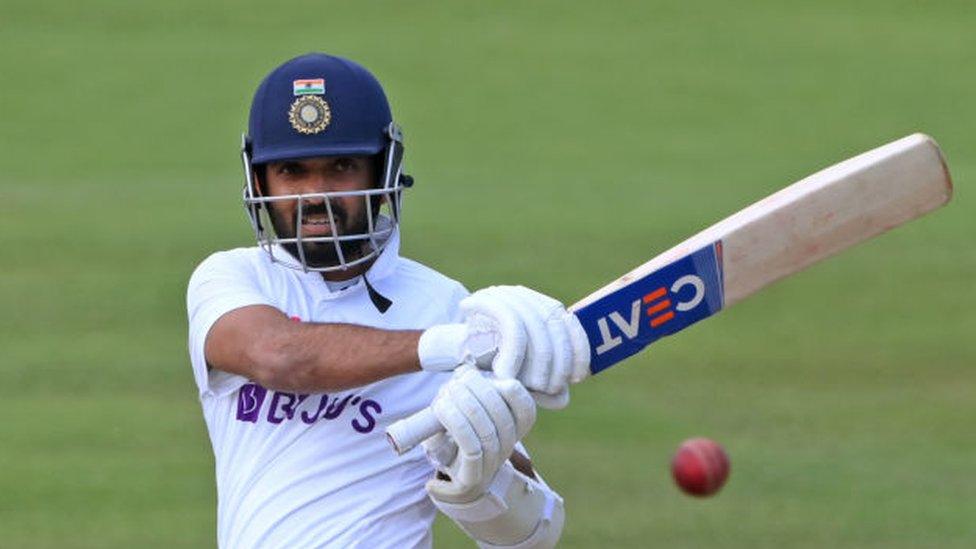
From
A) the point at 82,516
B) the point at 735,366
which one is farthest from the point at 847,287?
the point at 82,516

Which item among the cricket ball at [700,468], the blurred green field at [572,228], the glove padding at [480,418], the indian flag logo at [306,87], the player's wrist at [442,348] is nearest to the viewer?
the glove padding at [480,418]

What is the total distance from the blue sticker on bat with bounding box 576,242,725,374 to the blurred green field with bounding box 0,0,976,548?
329 centimetres

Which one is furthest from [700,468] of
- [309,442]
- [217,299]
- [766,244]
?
[217,299]

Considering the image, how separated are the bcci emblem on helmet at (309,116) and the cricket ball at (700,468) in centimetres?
108

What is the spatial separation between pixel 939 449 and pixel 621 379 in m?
1.44

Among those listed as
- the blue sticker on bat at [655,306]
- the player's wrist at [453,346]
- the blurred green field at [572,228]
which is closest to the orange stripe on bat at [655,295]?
the blue sticker on bat at [655,306]

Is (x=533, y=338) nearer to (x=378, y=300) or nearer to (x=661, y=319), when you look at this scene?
(x=661, y=319)

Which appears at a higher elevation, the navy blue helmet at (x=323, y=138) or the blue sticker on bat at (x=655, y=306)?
the navy blue helmet at (x=323, y=138)

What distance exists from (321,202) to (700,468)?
3.37 feet

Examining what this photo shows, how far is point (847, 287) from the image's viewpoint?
10.8m

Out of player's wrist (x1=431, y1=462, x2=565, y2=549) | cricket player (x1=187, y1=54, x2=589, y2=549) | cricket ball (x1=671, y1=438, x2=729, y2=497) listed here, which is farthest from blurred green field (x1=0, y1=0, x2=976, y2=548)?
cricket player (x1=187, y1=54, x2=589, y2=549)

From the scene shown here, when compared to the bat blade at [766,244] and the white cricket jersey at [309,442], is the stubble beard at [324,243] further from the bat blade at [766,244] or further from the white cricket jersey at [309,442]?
the bat blade at [766,244]

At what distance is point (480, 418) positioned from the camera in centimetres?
394

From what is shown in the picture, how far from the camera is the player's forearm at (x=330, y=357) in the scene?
4148 millimetres
